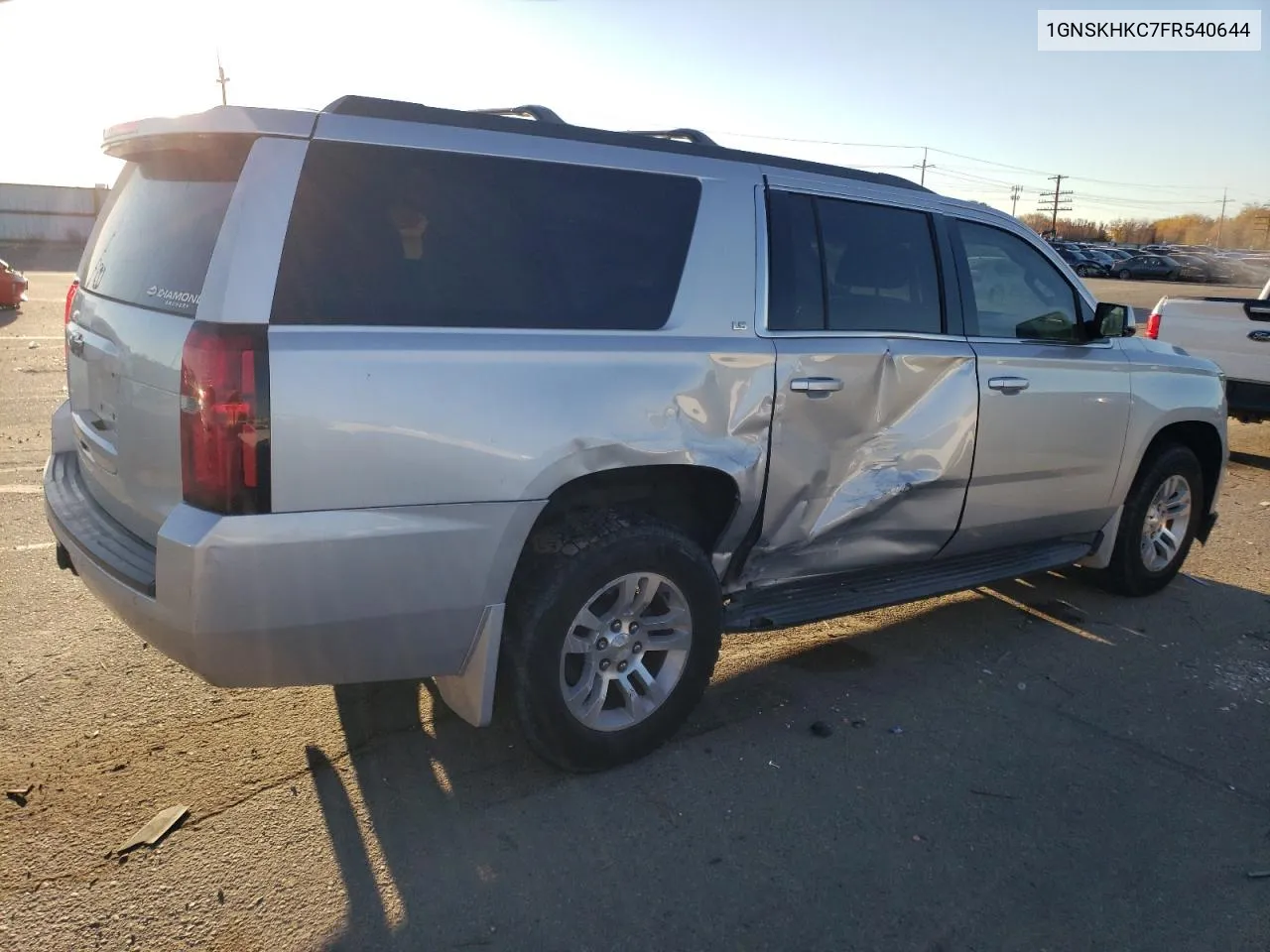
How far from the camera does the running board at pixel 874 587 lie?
3.88m

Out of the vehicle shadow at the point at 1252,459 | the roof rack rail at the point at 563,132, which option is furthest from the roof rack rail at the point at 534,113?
the vehicle shadow at the point at 1252,459

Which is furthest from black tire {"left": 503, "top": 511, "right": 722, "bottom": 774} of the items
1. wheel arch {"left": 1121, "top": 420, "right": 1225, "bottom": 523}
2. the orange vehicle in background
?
the orange vehicle in background

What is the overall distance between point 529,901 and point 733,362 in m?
1.88

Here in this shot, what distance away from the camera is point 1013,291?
15.8 ft

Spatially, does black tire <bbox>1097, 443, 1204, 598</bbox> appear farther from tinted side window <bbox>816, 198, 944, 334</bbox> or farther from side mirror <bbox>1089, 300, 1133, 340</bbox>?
tinted side window <bbox>816, 198, 944, 334</bbox>

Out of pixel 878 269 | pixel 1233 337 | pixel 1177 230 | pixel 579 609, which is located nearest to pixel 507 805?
pixel 579 609

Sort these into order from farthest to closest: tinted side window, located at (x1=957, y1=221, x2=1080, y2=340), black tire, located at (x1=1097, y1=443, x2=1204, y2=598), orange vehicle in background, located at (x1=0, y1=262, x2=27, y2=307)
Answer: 1. orange vehicle in background, located at (x1=0, y1=262, x2=27, y2=307)
2. black tire, located at (x1=1097, y1=443, x2=1204, y2=598)
3. tinted side window, located at (x1=957, y1=221, x2=1080, y2=340)

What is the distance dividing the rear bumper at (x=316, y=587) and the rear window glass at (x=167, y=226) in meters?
0.72

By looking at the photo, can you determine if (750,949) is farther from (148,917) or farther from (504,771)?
(148,917)

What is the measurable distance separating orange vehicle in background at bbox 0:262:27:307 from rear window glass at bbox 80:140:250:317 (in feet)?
51.7

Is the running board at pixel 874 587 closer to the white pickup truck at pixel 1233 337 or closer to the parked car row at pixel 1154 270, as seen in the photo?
the white pickup truck at pixel 1233 337

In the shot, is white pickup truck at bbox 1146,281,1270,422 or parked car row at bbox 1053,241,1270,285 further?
parked car row at bbox 1053,241,1270,285

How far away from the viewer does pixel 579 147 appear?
3.35 m

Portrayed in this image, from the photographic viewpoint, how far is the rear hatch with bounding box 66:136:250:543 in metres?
2.85
